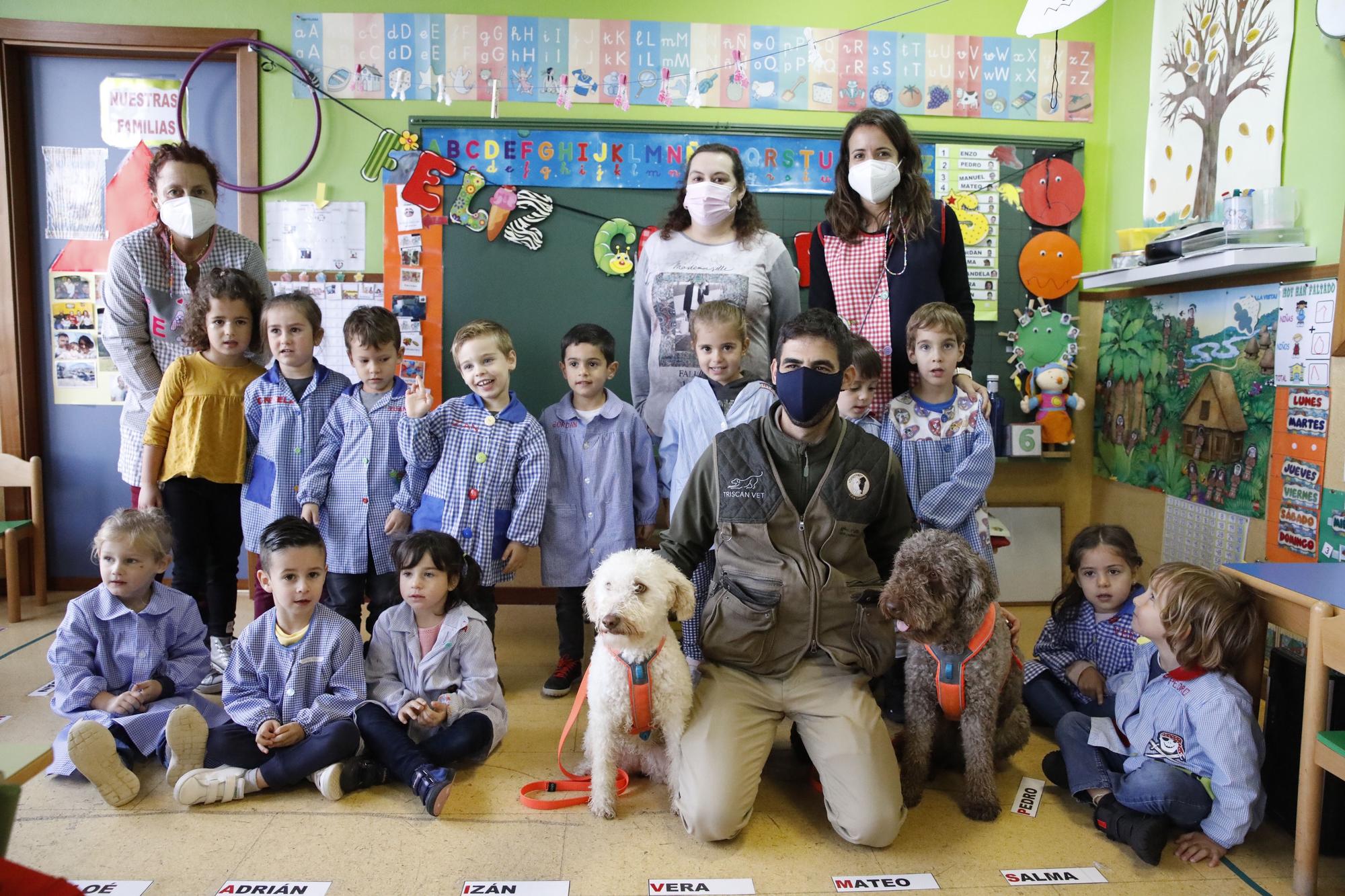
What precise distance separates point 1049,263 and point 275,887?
158 inches

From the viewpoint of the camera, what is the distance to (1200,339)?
11.5 ft

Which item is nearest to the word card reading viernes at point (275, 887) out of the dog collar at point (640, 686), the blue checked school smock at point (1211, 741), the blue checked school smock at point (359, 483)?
the dog collar at point (640, 686)

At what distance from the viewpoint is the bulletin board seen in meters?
4.03

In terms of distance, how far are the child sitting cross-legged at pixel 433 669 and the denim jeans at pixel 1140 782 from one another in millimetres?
1648

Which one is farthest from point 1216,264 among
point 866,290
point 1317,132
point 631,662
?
point 631,662

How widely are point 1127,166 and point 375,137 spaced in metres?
3.53

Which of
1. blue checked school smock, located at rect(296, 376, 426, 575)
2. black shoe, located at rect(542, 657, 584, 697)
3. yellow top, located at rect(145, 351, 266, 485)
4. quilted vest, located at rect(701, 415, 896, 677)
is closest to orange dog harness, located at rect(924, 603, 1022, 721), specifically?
quilted vest, located at rect(701, 415, 896, 677)

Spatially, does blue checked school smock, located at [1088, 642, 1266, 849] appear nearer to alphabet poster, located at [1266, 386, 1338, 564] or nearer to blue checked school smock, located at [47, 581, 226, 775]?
alphabet poster, located at [1266, 386, 1338, 564]

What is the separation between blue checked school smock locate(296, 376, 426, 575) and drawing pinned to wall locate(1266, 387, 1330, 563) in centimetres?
308

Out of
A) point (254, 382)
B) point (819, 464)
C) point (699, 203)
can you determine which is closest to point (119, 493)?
point (254, 382)

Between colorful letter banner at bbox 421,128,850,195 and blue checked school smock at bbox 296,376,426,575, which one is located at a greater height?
colorful letter banner at bbox 421,128,850,195

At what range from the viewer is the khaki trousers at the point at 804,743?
2.12 metres

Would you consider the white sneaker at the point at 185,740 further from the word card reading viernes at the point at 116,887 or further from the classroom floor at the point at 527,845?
the word card reading viernes at the point at 116,887

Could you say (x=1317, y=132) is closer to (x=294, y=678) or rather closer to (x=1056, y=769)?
(x=1056, y=769)
